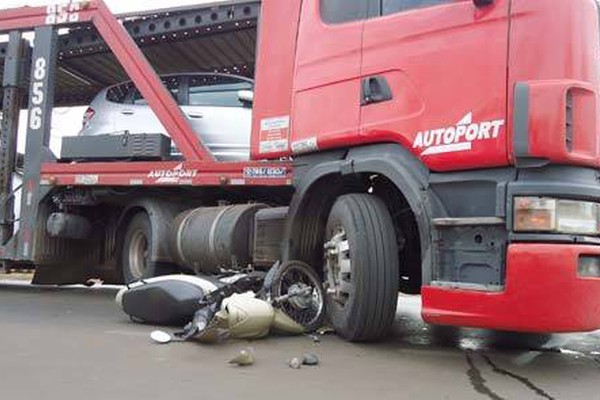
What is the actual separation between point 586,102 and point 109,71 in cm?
643

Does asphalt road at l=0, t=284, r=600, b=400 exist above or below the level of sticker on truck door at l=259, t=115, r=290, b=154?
below

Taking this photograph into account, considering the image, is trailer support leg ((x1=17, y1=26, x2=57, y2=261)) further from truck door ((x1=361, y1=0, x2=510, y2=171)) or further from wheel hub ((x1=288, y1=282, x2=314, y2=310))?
truck door ((x1=361, y1=0, x2=510, y2=171))

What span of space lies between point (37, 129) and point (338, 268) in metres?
4.43

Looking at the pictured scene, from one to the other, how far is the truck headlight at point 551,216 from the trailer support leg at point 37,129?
5.61 meters

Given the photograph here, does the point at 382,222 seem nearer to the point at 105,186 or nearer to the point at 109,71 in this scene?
the point at 105,186

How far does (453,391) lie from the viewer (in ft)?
13.1

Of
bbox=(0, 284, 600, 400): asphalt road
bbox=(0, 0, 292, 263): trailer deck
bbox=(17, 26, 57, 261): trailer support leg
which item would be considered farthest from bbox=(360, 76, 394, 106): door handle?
bbox=(17, 26, 57, 261): trailer support leg

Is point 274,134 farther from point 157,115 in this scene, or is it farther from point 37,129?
point 37,129

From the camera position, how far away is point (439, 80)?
15.9ft

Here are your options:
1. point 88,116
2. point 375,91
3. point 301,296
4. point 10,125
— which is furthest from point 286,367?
point 10,125

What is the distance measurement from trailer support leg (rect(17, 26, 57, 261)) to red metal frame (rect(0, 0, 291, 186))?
16 cm

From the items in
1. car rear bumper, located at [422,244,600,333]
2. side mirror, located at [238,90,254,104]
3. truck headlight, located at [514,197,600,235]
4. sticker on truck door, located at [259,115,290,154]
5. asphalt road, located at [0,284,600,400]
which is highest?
side mirror, located at [238,90,254,104]

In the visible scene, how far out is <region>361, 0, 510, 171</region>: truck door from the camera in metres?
4.56

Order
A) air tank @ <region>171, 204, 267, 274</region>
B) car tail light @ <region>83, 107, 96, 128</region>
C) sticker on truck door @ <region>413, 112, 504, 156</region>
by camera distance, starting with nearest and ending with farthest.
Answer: sticker on truck door @ <region>413, 112, 504, 156</region> < air tank @ <region>171, 204, 267, 274</region> < car tail light @ <region>83, 107, 96, 128</region>
